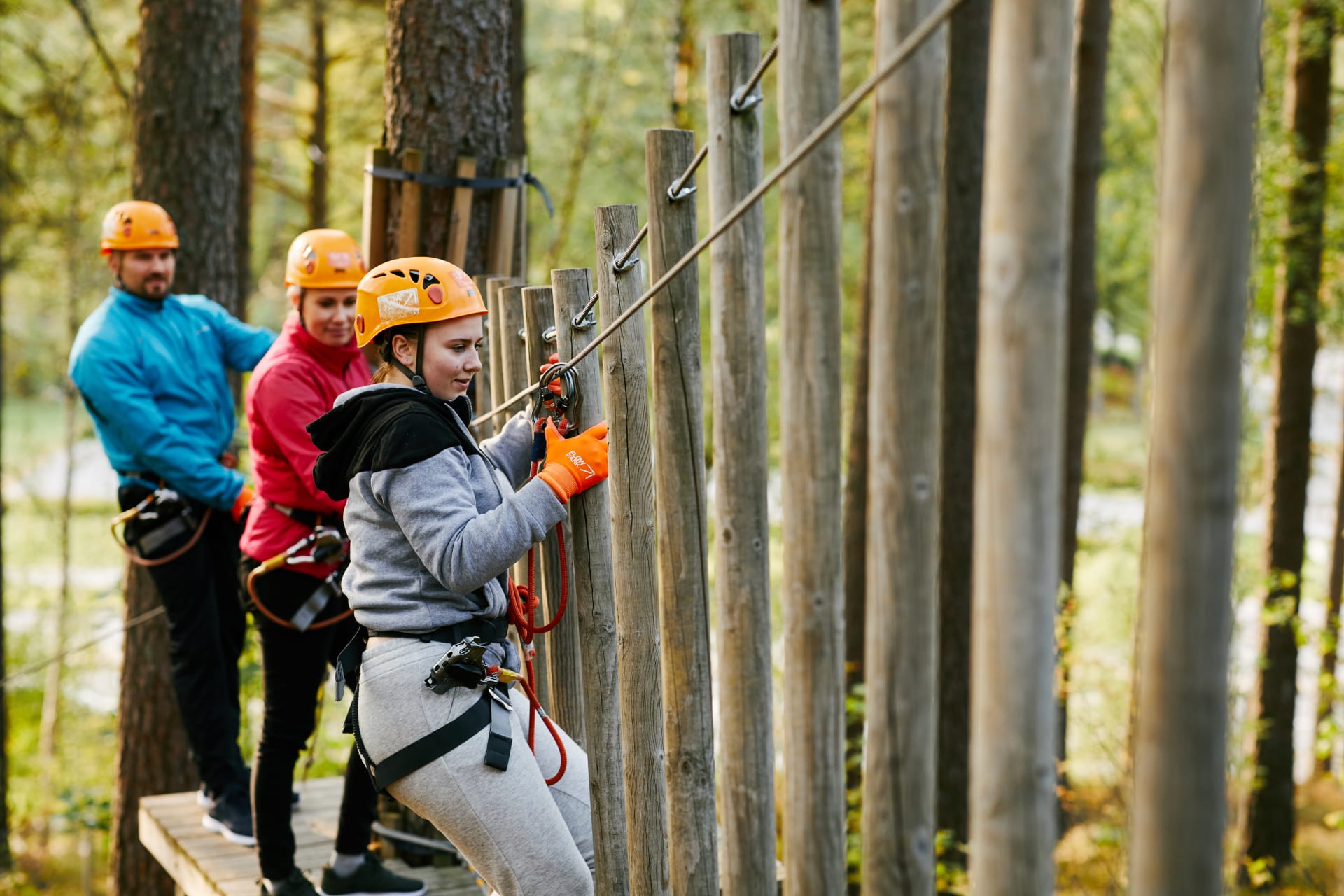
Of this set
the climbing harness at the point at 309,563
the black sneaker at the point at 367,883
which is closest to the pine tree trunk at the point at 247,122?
the climbing harness at the point at 309,563

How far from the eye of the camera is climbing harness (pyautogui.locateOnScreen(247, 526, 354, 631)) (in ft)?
12.1

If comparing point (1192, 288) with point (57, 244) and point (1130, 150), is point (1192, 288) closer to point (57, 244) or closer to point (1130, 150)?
point (57, 244)

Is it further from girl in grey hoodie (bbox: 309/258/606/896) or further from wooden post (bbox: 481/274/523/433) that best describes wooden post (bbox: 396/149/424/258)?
girl in grey hoodie (bbox: 309/258/606/896)

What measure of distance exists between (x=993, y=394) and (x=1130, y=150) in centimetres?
1759

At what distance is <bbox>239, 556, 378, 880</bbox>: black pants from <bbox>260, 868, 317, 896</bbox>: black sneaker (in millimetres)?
19

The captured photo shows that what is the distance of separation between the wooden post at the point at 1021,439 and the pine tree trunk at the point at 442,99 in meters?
3.41

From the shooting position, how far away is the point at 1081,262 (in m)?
9.66

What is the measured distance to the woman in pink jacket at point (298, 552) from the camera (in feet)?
12.0

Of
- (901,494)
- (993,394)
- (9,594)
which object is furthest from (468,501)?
(9,594)

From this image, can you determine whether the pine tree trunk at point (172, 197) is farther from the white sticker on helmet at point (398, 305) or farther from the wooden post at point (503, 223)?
the white sticker on helmet at point (398, 305)

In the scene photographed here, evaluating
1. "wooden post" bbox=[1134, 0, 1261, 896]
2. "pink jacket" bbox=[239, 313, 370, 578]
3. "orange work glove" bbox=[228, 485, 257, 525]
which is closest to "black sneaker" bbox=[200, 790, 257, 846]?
"orange work glove" bbox=[228, 485, 257, 525]

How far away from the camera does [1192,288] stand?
1397mm

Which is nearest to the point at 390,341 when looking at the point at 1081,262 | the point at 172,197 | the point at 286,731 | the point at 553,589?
the point at 553,589

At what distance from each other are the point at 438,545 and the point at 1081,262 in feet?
27.5
